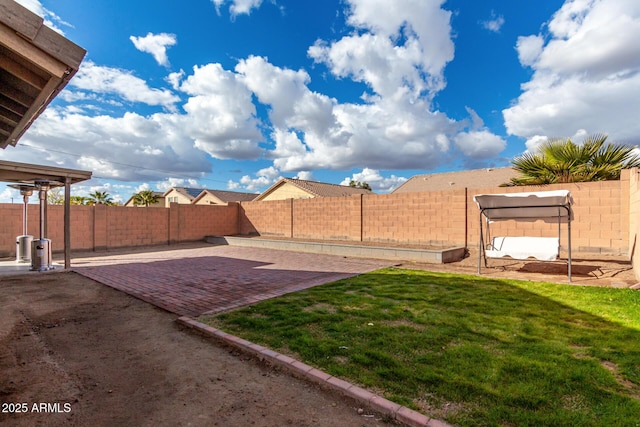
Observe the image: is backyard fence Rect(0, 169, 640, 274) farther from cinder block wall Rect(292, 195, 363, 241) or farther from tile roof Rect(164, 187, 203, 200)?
tile roof Rect(164, 187, 203, 200)

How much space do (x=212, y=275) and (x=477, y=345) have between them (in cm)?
638

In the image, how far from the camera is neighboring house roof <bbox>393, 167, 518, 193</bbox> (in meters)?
24.3

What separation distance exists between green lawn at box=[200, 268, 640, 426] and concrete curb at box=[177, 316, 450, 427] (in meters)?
0.10

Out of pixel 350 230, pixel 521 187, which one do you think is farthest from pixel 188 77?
pixel 521 187

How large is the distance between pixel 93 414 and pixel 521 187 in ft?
35.7

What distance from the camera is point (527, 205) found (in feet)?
24.9

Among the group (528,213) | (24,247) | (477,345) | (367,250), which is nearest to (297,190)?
(367,250)

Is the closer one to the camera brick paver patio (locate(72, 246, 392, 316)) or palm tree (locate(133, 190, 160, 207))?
brick paver patio (locate(72, 246, 392, 316))

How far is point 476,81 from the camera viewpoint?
1530 cm

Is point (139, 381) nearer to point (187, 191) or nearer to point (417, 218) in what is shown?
point (417, 218)

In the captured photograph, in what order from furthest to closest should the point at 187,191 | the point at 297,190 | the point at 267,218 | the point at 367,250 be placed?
the point at 187,191 → the point at 297,190 → the point at 267,218 → the point at 367,250

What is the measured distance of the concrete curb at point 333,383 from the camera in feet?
7.29

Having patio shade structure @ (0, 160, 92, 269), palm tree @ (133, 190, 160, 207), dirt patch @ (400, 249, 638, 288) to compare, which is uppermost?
palm tree @ (133, 190, 160, 207)

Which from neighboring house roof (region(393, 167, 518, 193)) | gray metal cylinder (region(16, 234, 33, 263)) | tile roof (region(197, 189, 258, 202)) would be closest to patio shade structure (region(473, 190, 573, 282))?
gray metal cylinder (region(16, 234, 33, 263))
